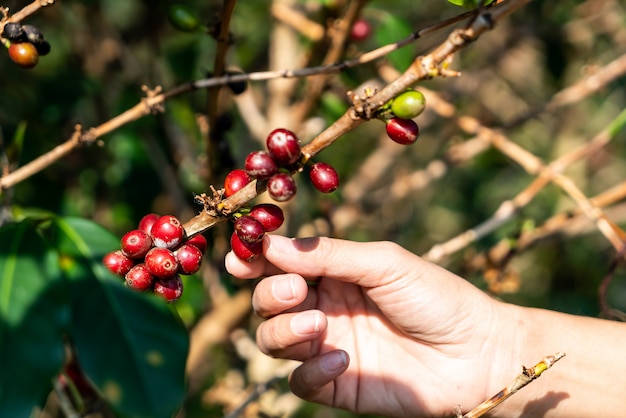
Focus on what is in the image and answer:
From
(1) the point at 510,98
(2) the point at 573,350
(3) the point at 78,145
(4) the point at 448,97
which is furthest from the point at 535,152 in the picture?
(3) the point at 78,145

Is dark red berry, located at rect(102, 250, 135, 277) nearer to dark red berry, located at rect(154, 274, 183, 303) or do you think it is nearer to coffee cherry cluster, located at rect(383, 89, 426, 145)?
dark red berry, located at rect(154, 274, 183, 303)

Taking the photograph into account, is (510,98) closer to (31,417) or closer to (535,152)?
(535,152)

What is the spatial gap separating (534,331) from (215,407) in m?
1.58

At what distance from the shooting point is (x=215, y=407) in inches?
110

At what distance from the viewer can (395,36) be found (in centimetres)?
179

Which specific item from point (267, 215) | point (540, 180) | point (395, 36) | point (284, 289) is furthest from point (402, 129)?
point (540, 180)

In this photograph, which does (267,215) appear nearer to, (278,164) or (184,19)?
(278,164)

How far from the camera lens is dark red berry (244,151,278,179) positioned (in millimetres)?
1049

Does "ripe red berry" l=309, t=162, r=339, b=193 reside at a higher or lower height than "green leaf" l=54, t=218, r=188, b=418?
higher

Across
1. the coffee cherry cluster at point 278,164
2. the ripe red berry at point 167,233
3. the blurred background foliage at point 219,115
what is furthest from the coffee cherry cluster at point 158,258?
the blurred background foliage at point 219,115

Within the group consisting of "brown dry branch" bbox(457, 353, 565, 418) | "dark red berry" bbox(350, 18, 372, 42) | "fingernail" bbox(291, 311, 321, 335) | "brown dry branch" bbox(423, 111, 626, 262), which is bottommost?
"brown dry branch" bbox(457, 353, 565, 418)

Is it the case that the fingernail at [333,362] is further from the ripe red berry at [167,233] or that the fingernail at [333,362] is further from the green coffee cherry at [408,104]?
the green coffee cherry at [408,104]

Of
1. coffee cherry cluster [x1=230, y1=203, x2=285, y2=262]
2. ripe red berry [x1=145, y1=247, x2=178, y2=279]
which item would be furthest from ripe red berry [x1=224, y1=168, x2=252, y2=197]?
ripe red berry [x1=145, y1=247, x2=178, y2=279]

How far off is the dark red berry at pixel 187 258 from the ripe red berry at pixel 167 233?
0.02 m
